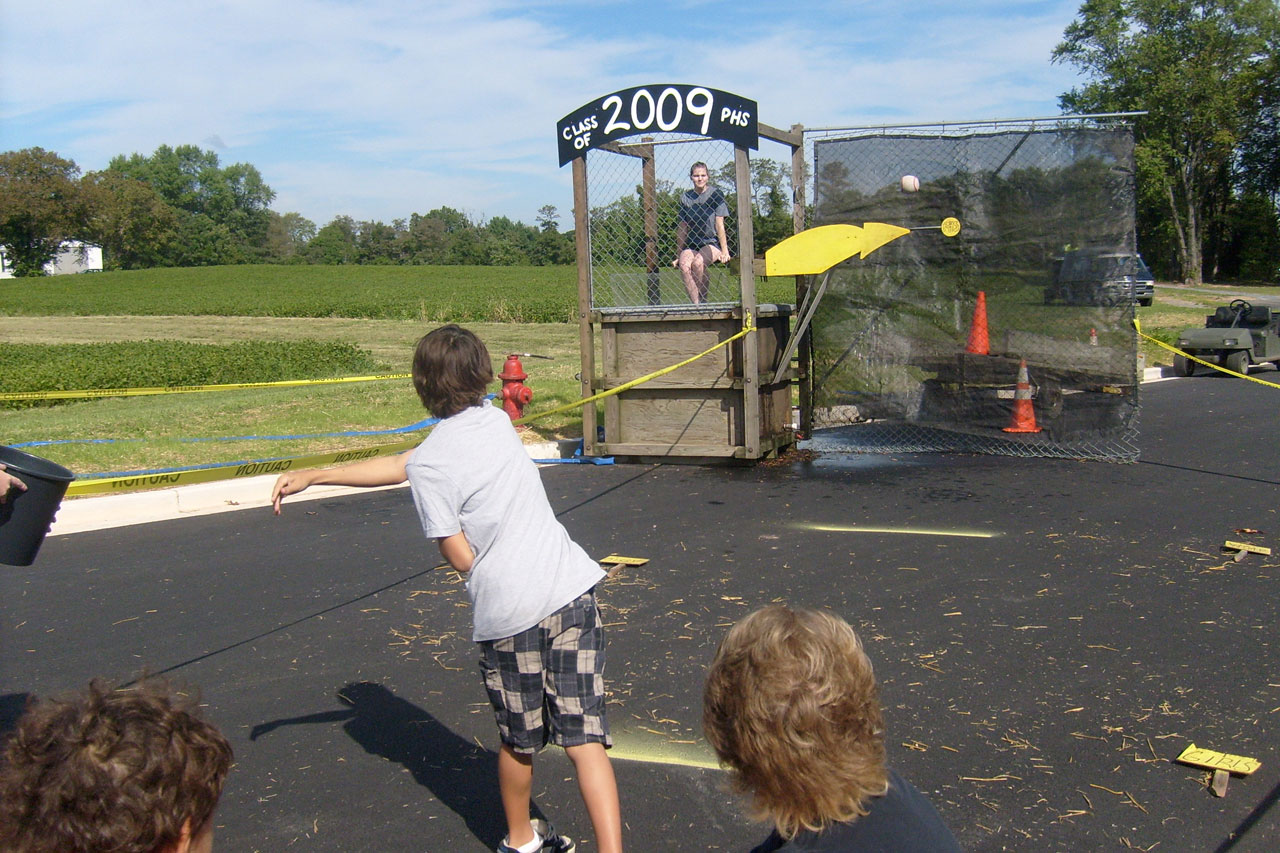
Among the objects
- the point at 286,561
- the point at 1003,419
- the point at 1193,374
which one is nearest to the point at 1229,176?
the point at 1193,374

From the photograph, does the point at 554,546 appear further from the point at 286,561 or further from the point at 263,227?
the point at 263,227

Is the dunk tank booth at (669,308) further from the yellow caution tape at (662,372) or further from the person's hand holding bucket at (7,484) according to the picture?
the person's hand holding bucket at (7,484)

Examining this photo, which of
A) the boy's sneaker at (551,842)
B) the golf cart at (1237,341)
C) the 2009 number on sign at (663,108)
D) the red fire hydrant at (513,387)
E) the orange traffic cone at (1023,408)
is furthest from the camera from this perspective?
the golf cart at (1237,341)

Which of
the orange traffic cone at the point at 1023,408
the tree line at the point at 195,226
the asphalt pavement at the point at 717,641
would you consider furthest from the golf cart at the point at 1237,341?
the tree line at the point at 195,226

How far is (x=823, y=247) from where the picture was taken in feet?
31.7

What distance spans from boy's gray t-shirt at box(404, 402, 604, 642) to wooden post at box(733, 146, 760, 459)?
21.7 ft

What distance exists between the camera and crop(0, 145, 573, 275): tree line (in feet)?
309

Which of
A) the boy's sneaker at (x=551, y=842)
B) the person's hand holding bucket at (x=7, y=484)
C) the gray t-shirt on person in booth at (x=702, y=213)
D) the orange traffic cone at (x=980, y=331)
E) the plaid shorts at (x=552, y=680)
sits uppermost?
the gray t-shirt on person in booth at (x=702, y=213)

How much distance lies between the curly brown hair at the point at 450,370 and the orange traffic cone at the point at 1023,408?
25.6ft

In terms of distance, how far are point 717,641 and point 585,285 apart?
19.2 ft

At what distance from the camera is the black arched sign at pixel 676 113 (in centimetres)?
947

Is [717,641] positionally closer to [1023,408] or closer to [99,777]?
[99,777]

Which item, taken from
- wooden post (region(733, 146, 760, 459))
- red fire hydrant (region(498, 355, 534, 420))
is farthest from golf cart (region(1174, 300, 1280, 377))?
red fire hydrant (region(498, 355, 534, 420))

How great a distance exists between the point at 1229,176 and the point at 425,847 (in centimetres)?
6277
